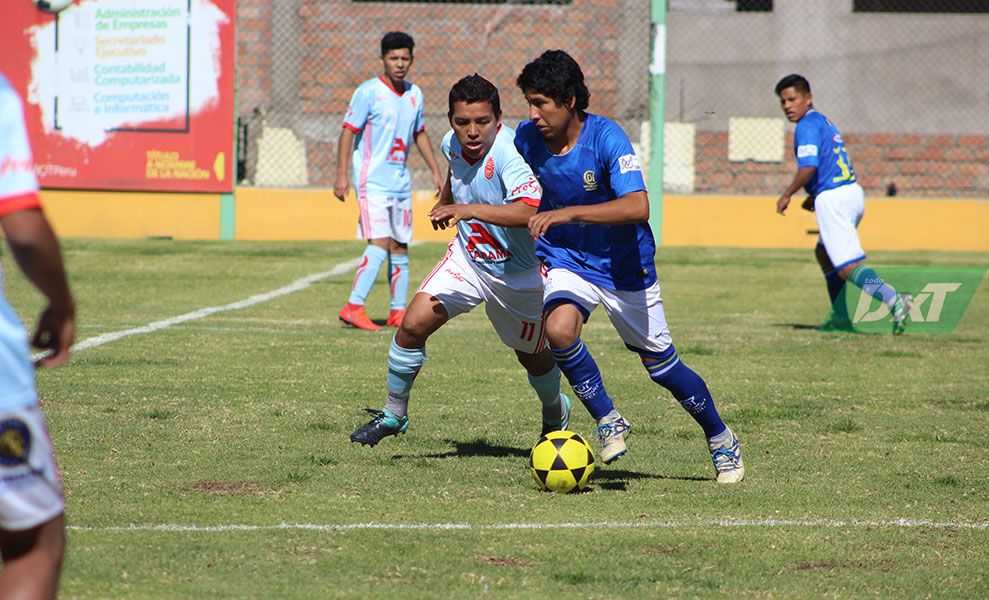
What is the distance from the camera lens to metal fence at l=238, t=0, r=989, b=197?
1959cm

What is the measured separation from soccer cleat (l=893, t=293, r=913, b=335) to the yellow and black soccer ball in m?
6.12

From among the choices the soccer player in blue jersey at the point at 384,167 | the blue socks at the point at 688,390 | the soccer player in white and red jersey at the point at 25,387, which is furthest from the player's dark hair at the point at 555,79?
the soccer player in blue jersey at the point at 384,167

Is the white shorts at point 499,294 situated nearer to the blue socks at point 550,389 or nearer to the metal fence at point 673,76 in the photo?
the blue socks at point 550,389

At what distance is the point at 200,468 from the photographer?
239 inches

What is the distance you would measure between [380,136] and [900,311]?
4.38m

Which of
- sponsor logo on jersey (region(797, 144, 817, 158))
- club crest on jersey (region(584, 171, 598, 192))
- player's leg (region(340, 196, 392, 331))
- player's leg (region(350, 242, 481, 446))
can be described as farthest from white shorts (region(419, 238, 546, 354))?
sponsor logo on jersey (region(797, 144, 817, 158))

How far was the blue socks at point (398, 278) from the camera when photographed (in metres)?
11.2

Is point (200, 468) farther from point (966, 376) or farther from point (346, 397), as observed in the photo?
point (966, 376)

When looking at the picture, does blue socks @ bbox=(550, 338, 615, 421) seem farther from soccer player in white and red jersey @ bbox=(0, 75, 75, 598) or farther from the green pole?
the green pole

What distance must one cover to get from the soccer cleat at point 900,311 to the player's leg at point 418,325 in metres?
5.78

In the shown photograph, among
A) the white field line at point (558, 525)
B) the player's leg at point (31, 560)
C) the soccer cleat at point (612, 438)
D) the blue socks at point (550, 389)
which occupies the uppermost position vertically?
the player's leg at point (31, 560)

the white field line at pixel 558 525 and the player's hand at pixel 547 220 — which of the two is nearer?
the white field line at pixel 558 525

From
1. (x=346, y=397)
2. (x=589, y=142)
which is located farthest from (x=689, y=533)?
(x=346, y=397)

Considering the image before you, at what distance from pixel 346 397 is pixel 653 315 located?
8.10 ft
